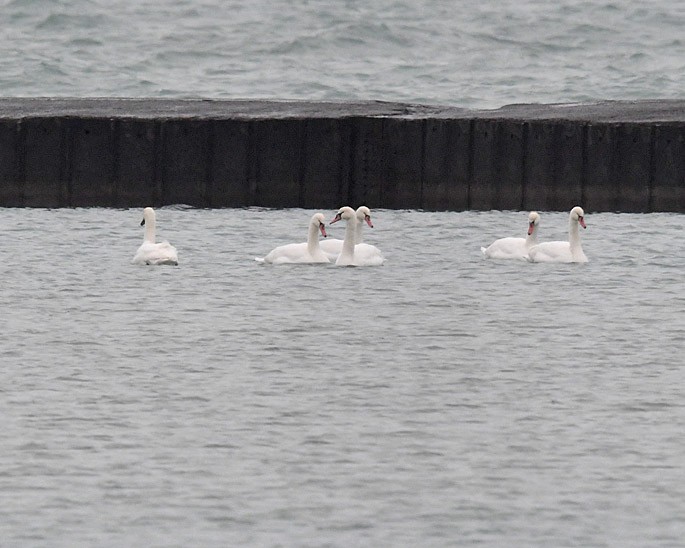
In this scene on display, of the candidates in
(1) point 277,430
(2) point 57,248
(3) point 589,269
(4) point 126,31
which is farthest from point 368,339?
(4) point 126,31

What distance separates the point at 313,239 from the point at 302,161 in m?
7.93

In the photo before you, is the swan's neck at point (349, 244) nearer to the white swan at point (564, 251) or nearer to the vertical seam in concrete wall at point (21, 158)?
the white swan at point (564, 251)

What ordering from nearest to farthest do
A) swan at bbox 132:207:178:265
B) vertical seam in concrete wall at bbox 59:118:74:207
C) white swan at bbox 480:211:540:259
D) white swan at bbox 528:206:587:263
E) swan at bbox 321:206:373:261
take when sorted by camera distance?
1. swan at bbox 132:207:178:265
2. white swan at bbox 528:206:587:263
3. white swan at bbox 480:211:540:259
4. swan at bbox 321:206:373:261
5. vertical seam in concrete wall at bbox 59:118:74:207

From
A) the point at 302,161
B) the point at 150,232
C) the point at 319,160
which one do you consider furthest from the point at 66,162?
the point at 150,232

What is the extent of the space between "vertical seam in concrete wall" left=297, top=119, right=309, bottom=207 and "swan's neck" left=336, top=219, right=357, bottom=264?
7615 millimetres

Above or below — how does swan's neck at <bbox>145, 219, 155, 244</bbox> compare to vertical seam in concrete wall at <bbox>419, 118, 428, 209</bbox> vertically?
below

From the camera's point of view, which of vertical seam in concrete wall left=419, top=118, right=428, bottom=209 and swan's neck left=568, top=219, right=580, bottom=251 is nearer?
swan's neck left=568, top=219, right=580, bottom=251

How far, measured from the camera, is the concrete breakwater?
3266 centimetres

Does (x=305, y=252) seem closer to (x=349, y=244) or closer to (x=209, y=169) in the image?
(x=349, y=244)

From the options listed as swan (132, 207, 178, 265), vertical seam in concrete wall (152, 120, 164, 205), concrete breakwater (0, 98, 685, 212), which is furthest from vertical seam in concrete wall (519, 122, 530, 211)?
swan (132, 207, 178, 265)

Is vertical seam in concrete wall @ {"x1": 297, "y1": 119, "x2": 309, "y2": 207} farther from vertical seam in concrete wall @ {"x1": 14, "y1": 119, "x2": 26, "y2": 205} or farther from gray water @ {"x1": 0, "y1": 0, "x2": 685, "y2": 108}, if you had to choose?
gray water @ {"x1": 0, "y1": 0, "x2": 685, "y2": 108}

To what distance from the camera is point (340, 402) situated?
52.7 feet

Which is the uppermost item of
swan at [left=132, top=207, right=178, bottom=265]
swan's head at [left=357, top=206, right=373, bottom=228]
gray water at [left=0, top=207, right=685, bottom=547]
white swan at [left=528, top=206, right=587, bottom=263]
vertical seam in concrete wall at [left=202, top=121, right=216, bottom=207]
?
vertical seam in concrete wall at [left=202, top=121, right=216, bottom=207]

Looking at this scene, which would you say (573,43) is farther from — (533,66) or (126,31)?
(126,31)
